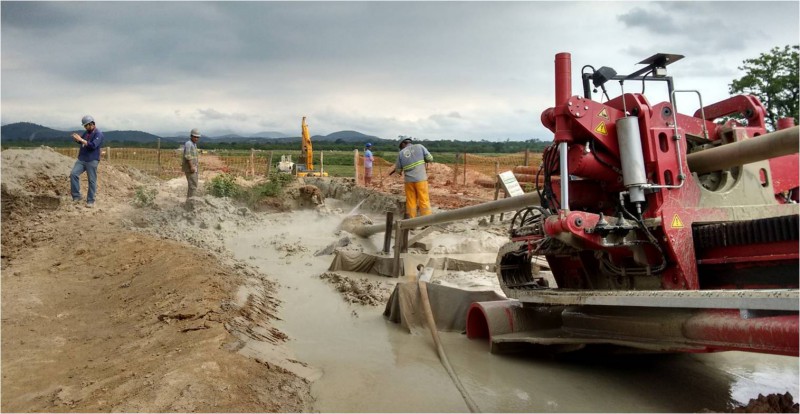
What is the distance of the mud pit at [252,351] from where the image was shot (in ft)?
13.2

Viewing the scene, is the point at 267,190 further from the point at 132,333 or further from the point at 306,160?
the point at 132,333

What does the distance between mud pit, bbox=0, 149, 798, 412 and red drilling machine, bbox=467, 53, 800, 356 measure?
21.8 inches

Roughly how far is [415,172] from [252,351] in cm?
687

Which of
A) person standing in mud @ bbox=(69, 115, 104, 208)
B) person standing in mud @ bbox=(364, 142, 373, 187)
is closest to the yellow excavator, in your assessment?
person standing in mud @ bbox=(364, 142, 373, 187)

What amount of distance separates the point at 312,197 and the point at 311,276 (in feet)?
20.8

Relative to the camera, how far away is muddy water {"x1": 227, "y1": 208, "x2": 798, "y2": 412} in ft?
14.2

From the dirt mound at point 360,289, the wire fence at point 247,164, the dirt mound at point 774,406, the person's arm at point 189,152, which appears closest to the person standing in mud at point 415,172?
the dirt mound at point 360,289

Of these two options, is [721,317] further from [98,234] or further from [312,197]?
[312,197]

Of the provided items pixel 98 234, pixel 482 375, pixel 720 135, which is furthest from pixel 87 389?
pixel 98 234

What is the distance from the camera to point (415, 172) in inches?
440

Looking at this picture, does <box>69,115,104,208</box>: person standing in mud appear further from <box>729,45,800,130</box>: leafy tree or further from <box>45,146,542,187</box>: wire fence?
<box>729,45,800,130</box>: leafy tree

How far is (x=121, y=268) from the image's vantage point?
843cm

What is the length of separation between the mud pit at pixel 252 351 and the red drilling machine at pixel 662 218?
0.55m

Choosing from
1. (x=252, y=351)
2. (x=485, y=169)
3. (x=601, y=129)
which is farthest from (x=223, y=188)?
(x=485, y=169)
